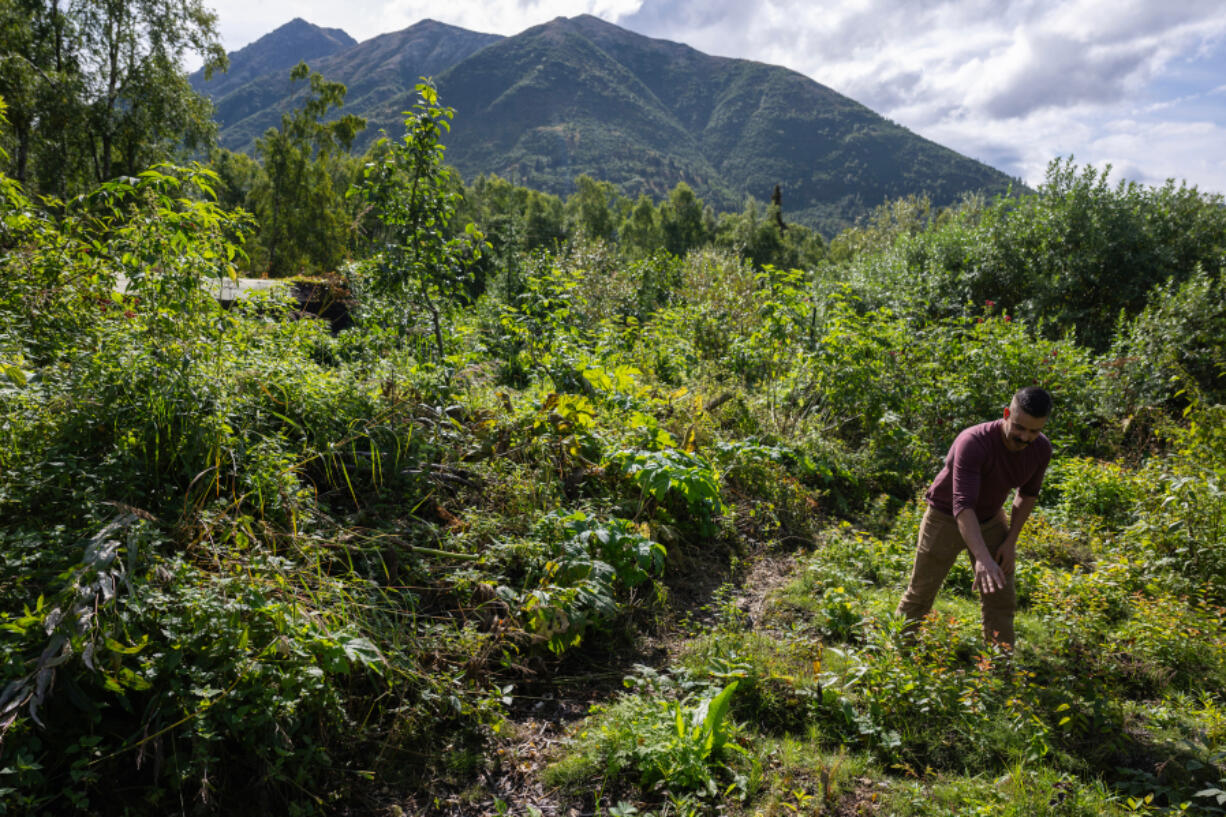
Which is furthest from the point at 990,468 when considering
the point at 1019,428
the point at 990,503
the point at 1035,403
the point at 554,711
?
the point at 554,711

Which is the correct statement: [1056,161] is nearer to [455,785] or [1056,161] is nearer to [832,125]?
[455,785]

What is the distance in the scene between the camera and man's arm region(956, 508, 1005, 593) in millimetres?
3229

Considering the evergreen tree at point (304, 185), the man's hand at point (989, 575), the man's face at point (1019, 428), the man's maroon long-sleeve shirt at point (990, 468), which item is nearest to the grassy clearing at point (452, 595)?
the man's hand at point (989, 575)

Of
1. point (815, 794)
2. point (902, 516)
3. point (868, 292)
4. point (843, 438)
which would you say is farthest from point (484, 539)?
point (868, 292)

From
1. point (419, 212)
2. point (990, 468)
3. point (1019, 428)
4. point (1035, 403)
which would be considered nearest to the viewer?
point (1035, 403)

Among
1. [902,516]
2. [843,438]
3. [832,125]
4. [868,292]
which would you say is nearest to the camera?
[902,516]

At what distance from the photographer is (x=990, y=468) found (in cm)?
354

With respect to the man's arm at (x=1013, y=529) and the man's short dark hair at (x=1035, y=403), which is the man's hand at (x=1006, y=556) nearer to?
the man's arm at (x=1013, y=529)

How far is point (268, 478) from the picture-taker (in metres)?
3.31

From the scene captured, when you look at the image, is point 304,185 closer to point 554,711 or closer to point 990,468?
point 554,711

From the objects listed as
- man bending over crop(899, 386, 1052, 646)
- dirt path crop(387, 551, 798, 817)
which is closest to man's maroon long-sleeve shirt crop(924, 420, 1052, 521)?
man bending over crop(899, 386, 1052, 646)

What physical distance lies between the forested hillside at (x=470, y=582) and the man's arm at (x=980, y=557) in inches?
18.3

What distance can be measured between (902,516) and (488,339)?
5.46 meters

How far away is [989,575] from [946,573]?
1.71 feet
